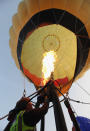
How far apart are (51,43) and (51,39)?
0.48ft

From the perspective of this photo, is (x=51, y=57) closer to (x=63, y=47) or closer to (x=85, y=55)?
(x=63, y=47)

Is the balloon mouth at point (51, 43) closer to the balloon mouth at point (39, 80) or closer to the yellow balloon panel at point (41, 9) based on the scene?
the yellow balloon panel at point (41, 9)

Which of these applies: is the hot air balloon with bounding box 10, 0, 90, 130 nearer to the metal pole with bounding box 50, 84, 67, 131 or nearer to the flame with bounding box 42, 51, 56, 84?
the flame with bounding box 42, 51, 56, 84

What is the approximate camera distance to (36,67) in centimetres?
459

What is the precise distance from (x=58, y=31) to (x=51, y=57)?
2.77 ft

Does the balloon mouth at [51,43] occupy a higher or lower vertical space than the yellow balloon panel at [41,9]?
lower

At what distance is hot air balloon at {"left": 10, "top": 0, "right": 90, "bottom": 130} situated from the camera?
161 inches

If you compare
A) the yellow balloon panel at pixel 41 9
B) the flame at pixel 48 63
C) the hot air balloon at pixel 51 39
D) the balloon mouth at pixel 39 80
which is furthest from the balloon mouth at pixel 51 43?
the balloon mouth at pixel 39 80

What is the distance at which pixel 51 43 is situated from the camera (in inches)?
179

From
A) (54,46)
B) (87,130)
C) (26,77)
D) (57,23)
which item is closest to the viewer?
(87,130)

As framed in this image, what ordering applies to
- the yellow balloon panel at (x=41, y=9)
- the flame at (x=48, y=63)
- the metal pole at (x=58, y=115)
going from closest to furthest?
the metal pole at (x=58, y=115), the yellow balloon panel at (x=41, y=9), the flame at (x=48, y=63)

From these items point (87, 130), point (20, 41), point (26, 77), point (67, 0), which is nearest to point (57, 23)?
point (67, 0)

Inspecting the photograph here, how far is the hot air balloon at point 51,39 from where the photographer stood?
4090 millimetres

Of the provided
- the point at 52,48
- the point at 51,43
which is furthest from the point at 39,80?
the point at 51,43
